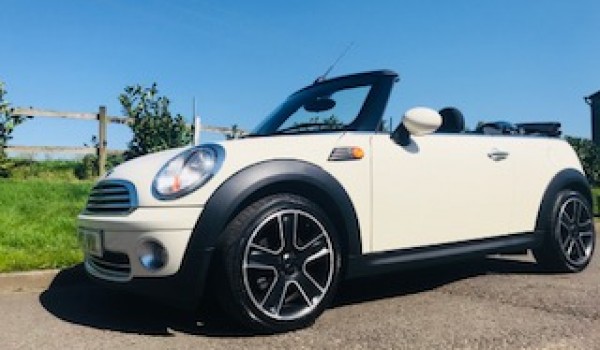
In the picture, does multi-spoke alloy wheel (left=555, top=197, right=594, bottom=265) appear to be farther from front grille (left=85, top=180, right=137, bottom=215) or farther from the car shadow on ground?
front grille (left=85, top=180, right=137, bottom=215)

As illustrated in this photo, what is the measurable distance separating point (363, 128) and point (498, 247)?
4.70ft

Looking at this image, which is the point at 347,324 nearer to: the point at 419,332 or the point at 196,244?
the point at 419,332

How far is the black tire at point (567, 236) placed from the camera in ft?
16.4

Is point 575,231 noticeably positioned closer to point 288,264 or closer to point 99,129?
point 288,264

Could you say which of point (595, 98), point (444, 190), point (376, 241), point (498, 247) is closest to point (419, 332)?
point (376, 241)

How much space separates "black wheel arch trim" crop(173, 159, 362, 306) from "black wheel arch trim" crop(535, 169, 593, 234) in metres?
1.96

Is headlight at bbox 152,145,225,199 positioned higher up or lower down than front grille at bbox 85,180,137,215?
higher up

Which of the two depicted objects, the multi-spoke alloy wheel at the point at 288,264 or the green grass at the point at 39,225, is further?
the green grass at the point at 39,225

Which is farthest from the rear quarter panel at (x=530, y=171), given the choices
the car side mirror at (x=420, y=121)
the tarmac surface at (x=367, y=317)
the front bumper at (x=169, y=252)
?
the front bumper at (x=169, y=252)

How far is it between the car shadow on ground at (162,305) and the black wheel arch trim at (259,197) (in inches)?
16.4

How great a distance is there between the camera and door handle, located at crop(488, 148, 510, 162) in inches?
180

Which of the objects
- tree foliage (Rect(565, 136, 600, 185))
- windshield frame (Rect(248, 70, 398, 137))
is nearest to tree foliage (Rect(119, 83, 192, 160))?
windshield frame (Rect(248, 70, 398, 137))

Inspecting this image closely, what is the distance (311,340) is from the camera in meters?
3.19

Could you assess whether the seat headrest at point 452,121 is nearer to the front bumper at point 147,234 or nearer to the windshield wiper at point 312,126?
the windshield wiper at point 312,126
